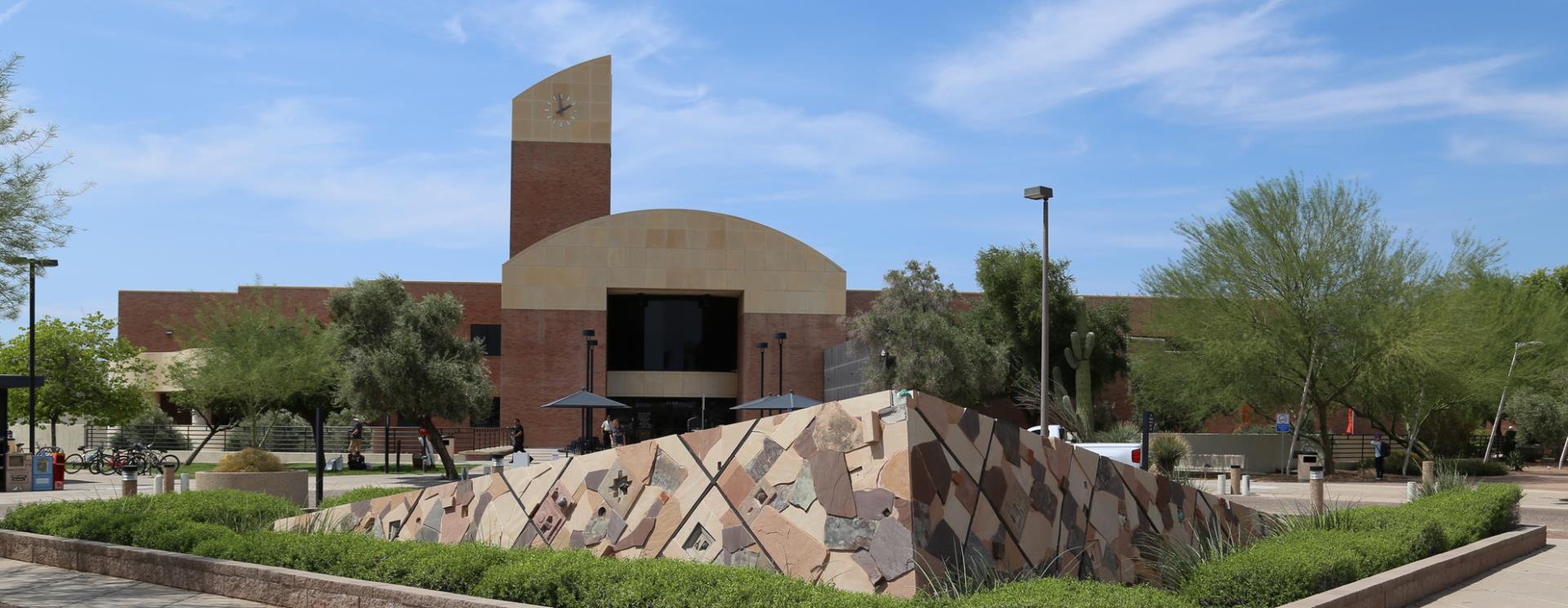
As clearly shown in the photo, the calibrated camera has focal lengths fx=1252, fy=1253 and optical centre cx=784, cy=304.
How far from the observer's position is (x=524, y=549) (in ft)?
32.1

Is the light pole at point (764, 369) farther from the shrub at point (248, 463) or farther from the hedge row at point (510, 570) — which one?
the hedge row at point (510, 570)

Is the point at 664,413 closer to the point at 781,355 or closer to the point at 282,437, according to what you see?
the point at 781,355

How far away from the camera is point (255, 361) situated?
41.4 m

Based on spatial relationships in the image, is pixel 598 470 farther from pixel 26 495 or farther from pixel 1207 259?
pixel 1207 259

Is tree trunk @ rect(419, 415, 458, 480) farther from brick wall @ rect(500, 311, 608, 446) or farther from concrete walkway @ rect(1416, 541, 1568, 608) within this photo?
concrete walkway @ rect(1416, 541, 1568, 608)

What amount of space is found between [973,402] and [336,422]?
83.9 ft

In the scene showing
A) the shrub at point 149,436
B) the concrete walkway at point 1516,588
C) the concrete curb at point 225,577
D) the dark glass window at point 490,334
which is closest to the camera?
the concrete curb at point 225,577

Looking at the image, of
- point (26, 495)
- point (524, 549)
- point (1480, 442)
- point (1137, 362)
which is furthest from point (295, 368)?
point (1480, 442)

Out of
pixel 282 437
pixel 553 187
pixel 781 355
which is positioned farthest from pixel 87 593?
pixel 553 187

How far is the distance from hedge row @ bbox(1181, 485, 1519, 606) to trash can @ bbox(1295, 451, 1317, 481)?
1908 cm

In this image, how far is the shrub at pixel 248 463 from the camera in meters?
19.0

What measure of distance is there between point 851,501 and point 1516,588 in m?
7.59

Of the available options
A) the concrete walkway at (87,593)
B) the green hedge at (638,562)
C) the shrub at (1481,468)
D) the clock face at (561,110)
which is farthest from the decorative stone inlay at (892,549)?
the clock face at (561,110)

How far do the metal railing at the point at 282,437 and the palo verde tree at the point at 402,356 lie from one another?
13.9m
